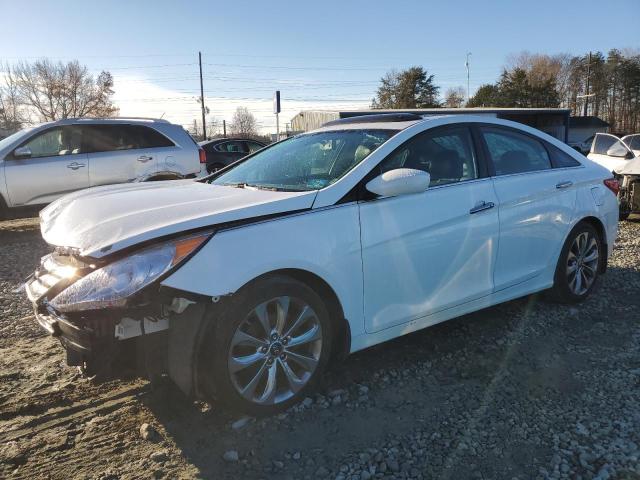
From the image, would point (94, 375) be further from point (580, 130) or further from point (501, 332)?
point (580, 130)

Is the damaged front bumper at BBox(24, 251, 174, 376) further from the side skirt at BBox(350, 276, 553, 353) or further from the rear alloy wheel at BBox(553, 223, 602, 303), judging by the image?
the rear alloy wheel at BBox(553, 223, 602, 303)

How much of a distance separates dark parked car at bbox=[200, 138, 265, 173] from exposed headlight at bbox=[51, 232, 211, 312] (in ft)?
46.3

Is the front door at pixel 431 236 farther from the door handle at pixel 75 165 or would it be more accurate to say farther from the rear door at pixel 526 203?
the door handle at pixel 75 165

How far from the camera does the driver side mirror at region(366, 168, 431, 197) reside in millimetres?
3141

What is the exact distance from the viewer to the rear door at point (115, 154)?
8.61m

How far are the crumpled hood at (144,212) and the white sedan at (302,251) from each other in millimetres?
12

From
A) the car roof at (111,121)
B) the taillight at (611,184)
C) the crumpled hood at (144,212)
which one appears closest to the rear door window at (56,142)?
the car roof at (111,121)

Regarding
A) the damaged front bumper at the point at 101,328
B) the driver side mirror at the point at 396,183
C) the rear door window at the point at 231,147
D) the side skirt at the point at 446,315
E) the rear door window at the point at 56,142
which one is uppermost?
the rear door window at the point at 231,147

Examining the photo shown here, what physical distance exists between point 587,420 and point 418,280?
1.20 metres

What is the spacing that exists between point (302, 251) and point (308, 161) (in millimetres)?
A: 1095

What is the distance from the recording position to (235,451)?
2607 mm

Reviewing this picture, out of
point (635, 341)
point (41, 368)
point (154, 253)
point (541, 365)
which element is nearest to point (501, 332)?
point (541, 365)

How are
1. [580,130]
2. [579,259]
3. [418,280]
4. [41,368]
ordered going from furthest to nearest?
[580,130]
[579,259]
[41,368]
[418,280]

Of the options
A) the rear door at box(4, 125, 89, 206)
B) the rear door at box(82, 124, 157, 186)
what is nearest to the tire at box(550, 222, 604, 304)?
the rear door at box(82, 124, 157, 186)
